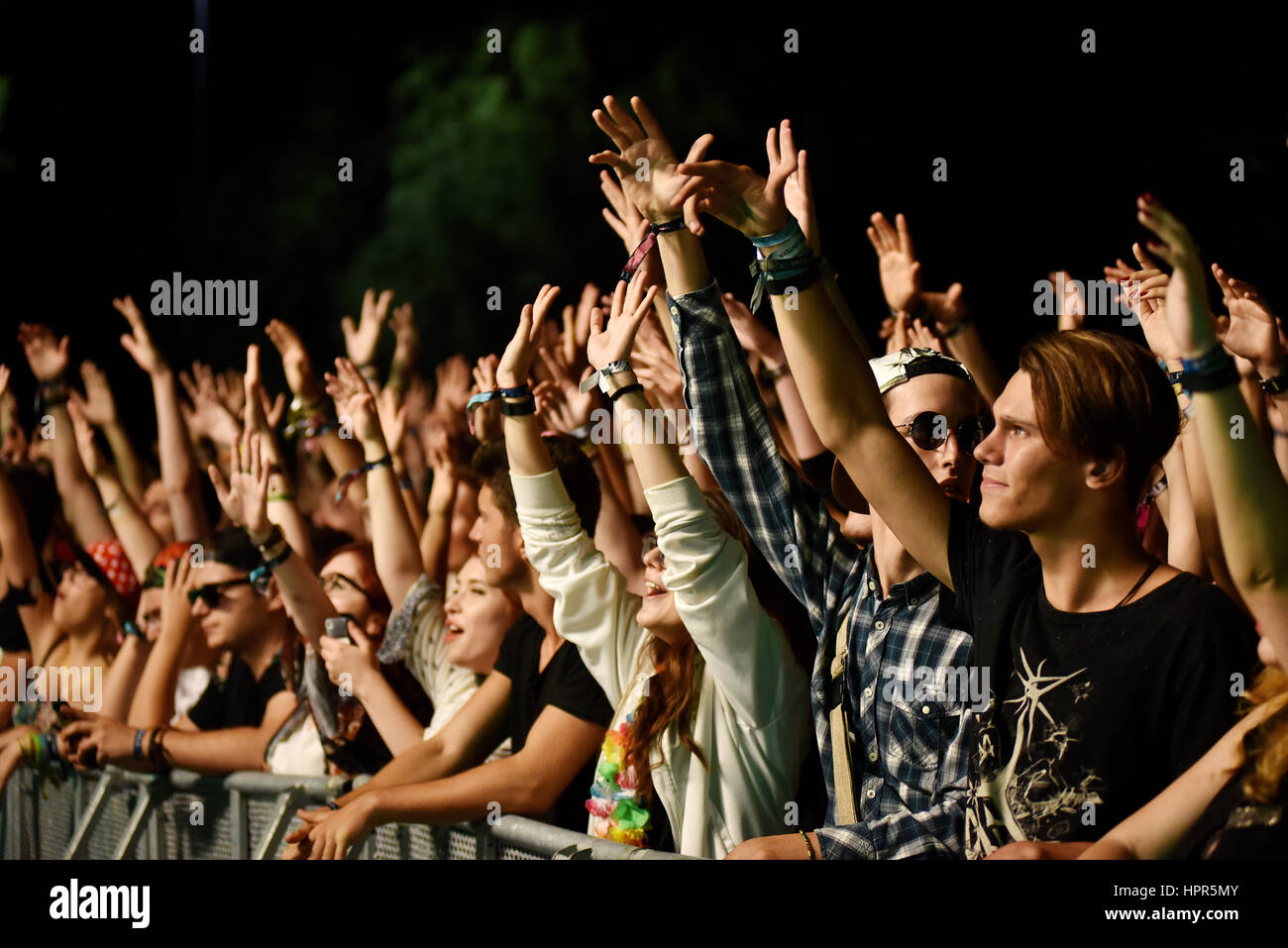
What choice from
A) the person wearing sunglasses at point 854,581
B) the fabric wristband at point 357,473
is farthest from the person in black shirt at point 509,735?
the person wearing sunglasses at point 854,581

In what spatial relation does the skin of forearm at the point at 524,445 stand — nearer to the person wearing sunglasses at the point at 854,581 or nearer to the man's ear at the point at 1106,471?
the person wearing sunglasses at the point at 854,581

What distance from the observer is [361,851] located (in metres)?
3.22

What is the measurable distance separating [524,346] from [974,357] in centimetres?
→ 102

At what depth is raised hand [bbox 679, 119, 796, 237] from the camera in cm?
213

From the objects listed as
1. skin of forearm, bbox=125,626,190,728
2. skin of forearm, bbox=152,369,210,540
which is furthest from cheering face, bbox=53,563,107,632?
skin of forearm, bbox=125,626,190,728

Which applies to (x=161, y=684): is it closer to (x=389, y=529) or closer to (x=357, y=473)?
(x=357, y=473)

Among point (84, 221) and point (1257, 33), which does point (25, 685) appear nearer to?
point (84, 221)

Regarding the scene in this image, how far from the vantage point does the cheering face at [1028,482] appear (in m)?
2.03

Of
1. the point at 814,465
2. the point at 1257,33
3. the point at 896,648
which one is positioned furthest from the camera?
the point at 1257,33

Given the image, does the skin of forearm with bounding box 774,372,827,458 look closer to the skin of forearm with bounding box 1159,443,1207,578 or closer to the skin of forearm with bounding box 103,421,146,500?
the skin of forearm with bounding box 1159,443,1207,578

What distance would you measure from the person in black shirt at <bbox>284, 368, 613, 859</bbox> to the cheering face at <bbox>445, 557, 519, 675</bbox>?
9 cm

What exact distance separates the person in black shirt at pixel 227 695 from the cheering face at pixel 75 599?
63 centimetres
